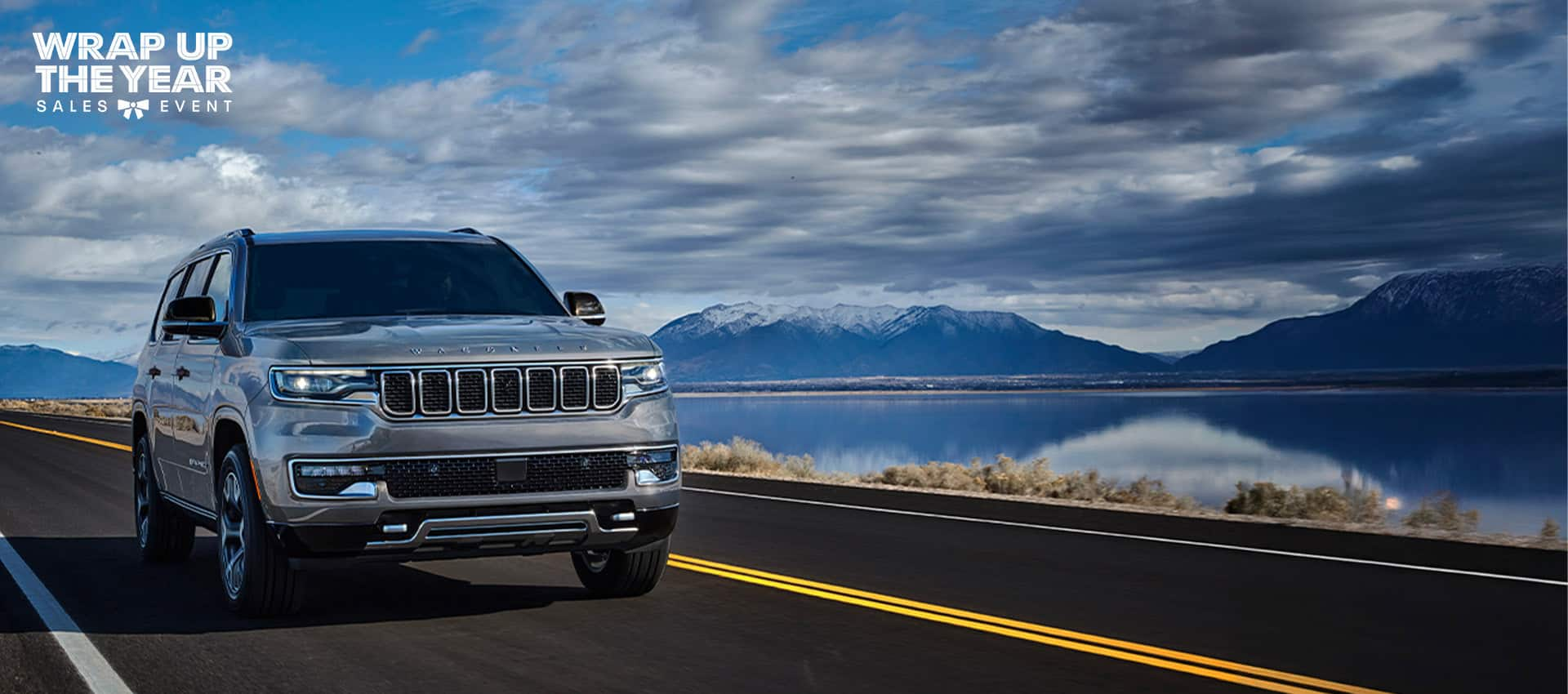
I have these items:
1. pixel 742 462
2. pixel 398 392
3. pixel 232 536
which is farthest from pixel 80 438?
pixel 398 392

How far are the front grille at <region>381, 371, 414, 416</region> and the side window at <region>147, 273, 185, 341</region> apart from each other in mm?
4259

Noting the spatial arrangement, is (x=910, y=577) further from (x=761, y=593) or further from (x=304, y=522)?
(x=304, y=522)

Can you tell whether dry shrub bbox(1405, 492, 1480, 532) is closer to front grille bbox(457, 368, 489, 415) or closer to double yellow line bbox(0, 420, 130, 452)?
front grille bbox(457, 368, 489, 415)

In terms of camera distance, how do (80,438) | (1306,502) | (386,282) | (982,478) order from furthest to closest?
(80,438)
(982,478)
(1306,502)
(386,282)

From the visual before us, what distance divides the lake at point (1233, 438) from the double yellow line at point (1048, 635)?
12.6m

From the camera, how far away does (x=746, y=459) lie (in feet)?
87.8

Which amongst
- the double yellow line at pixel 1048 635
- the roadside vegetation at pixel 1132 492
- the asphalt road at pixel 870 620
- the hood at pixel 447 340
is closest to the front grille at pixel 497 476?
the hood at pixel 447 340

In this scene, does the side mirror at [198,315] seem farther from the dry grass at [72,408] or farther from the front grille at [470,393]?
the dry grass at [72,408]

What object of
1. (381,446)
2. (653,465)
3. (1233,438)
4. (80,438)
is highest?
(381,446)

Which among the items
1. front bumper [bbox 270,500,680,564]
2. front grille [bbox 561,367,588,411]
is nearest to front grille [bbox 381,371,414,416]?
front bumper [bbox 270,500,680,564]

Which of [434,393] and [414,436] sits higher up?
[434,393]

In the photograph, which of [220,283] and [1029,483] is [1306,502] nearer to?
[1029,483]

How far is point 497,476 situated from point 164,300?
5.29 m

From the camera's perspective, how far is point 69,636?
26.3ft
